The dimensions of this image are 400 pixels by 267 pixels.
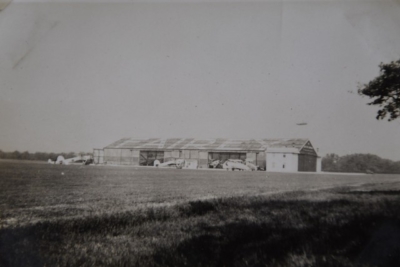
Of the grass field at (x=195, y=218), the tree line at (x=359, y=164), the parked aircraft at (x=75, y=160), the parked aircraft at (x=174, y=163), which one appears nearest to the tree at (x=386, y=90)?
the tree line at (x=359, y=164)

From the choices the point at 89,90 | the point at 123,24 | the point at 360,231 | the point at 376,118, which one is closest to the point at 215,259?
the point at 360,231

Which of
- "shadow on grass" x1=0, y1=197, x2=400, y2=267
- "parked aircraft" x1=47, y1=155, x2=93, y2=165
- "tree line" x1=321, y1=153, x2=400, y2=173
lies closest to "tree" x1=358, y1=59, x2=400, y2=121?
"tree line" x1=321, y1=153, x2=400, y2=173

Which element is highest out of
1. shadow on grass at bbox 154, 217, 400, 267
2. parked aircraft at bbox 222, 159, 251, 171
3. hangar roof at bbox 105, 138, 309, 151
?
hangar roof at bbox 105, 138, 309, 151

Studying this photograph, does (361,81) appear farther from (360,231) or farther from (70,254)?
(70,254)

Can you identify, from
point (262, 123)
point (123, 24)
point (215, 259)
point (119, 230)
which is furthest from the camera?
point (123, 24)

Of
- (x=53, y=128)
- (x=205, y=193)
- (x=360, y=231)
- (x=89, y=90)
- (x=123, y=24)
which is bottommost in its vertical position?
(x=360, y=231)

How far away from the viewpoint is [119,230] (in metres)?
1.38

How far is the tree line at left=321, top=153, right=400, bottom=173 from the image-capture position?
4.48 ft

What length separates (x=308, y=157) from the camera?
4.61ft

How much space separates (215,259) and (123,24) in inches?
52.1

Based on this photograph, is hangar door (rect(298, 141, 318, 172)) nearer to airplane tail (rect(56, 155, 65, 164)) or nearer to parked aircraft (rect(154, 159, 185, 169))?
parked aircraft (rect(154, 159, 185, 169))

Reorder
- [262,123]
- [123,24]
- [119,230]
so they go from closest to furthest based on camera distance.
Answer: [119,230] → [262,123] → [123,24]

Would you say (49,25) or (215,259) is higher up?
(49,25)

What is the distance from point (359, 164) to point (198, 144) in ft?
2.54
